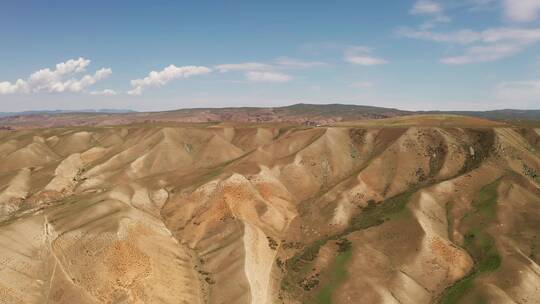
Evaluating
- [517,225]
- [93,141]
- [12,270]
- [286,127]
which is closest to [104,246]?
Result: [12,270]

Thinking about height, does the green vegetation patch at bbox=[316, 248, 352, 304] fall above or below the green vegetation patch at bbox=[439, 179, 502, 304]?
below

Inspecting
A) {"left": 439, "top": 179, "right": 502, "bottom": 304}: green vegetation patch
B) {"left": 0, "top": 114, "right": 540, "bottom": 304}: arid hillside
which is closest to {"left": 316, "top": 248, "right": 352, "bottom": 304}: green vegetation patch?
{"left": 0, "top": 114, "right": 540, "bottom": 304}: arid hillside

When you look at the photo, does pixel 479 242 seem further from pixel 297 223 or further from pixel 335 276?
pixel 297 223

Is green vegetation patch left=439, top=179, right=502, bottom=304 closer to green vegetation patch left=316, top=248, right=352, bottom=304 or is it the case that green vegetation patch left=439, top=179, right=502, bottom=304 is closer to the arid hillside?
the arid hillside

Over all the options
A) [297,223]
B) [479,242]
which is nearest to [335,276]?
[297,223]

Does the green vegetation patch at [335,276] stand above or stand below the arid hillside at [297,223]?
below

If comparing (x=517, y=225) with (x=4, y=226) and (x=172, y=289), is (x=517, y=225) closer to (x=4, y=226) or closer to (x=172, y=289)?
(x=172, y=289)

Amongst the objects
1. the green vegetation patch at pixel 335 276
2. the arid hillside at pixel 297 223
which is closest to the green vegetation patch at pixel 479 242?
the arid hillside at pixel 297 223

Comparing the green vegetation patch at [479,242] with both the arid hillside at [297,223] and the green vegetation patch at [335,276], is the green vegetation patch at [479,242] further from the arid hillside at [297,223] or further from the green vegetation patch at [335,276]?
the green vegetation patch at [335,276]

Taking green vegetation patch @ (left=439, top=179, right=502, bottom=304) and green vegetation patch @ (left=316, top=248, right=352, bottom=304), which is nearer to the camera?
green vegetation patch @ (left=439, top=179, right=502, bottom=304)
